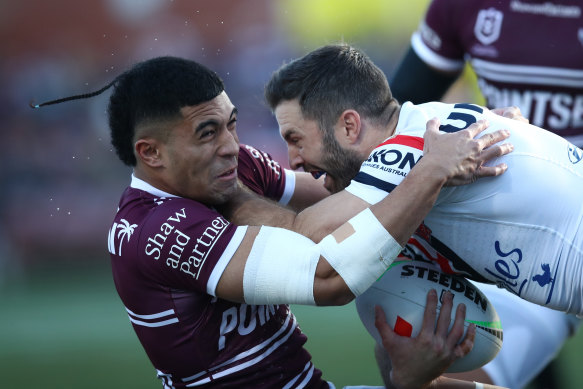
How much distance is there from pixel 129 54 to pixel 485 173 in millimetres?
6376

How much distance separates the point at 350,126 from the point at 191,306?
89cm

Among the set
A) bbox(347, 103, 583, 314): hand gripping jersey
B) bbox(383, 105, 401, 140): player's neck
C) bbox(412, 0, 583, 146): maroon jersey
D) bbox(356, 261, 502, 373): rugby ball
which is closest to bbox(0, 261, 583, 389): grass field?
bbox(412, 0, 583, 146): maroon jersey

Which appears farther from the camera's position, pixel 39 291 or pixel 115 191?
pixel 115 191

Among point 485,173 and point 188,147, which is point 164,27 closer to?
point 188,147

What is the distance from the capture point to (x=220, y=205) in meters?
2.88

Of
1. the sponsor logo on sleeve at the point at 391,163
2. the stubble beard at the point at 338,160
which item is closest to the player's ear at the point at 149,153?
the stubble beard at the point at 338,160

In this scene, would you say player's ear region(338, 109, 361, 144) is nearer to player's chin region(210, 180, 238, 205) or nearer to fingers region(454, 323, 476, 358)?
player's chin region(210, 180, 238, 205)

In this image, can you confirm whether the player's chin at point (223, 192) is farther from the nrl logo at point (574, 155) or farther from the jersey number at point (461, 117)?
the nrl logo at point (574, 155)

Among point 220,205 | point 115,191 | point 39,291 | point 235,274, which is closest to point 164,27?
point 115,191

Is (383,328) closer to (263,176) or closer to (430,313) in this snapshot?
(430,313)

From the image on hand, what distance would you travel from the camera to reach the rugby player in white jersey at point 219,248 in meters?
2.40

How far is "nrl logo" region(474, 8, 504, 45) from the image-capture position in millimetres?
4086

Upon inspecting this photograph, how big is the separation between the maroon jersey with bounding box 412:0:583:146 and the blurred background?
3.30 meters

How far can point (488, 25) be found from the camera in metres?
4.11
